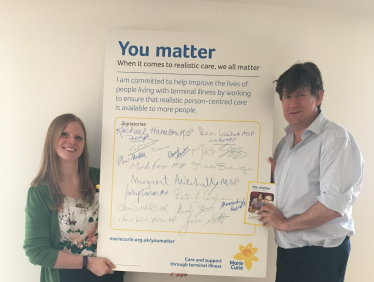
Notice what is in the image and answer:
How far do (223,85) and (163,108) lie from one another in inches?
16.6

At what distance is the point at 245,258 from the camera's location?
1637 millimetres

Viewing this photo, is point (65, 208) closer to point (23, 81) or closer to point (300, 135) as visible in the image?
point (23, 81)

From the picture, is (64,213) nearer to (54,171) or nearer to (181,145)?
(54,171)

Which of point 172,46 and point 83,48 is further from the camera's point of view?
point 83,48

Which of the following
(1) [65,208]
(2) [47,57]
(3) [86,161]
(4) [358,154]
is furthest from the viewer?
(2) [47,57]

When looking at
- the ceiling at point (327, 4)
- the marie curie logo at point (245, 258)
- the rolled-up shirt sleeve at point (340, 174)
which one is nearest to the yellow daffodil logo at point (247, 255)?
the marie curie logo at point (245, 258)

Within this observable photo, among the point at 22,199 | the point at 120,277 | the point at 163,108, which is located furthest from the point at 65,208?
the point at 163,108

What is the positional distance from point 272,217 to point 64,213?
51.5 inches

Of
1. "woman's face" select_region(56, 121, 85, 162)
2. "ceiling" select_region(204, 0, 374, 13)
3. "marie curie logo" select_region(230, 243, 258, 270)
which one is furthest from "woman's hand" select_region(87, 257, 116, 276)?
"ceiling" select_region(204, 0, 374, 13)

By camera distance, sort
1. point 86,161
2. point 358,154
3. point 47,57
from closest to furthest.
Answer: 1. point 358,154
2. point 86,161
3. point 47,57

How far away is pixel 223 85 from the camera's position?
65.5 inches

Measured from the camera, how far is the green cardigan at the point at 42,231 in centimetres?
152
